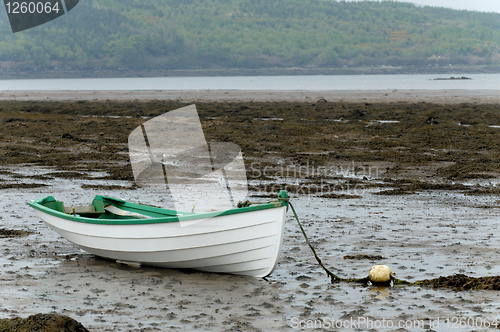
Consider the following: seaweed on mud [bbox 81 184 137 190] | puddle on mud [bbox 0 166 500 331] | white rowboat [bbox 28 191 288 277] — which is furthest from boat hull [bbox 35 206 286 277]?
seaweed on mud [bbox 81 184 137 190]

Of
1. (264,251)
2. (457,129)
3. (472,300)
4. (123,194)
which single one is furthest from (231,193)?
(457,129)

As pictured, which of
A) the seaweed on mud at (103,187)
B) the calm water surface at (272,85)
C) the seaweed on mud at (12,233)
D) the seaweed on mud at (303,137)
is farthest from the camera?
the calm water surface at (272,85)

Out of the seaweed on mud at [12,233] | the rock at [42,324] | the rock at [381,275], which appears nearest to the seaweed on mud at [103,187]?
the seaweed on mud at [12,233]

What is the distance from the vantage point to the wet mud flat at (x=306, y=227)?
708 centimetres

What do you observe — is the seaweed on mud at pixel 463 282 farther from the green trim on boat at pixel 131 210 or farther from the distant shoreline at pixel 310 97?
the distant shoreline at pixel 310 97

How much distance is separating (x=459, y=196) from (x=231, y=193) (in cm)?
588

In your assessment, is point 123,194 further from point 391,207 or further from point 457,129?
point 457,129

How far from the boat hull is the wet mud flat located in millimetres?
228

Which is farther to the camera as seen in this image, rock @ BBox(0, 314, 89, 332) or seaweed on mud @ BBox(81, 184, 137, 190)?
seaweed on mud @ BBox(81, 184, 137, 190)

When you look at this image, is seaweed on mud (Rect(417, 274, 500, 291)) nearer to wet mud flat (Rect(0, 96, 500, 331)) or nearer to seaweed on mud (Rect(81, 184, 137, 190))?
wet mud flat (Rect(0, 96, 500, 331))

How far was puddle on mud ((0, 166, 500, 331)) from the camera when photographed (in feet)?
22.5

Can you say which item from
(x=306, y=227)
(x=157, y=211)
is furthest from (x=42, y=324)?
(x=306, y=227)

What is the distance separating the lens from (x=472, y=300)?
23.9 ft

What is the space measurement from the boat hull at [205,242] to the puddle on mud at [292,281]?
21cm
